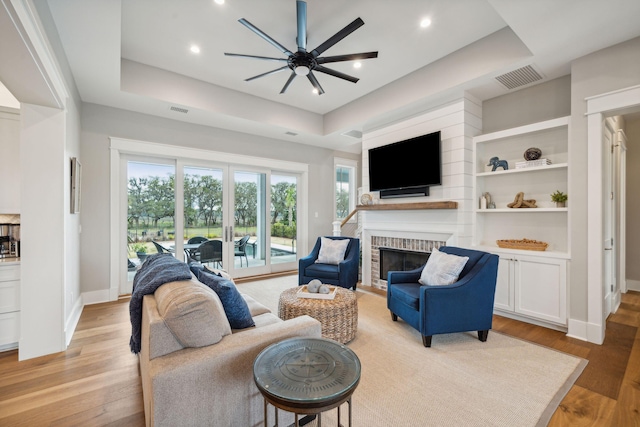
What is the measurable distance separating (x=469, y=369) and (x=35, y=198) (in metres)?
3.95

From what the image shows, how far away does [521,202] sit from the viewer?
339 cm

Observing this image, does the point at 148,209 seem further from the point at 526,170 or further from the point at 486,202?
the point at 526,170

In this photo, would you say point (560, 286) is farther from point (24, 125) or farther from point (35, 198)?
point (24, 125)

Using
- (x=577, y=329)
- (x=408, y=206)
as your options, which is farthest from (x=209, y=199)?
(x=577, y=329)

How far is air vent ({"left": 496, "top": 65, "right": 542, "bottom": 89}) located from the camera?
3130mm

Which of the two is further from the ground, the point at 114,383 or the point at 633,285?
the point at 633,285

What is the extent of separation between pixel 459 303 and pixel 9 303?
409 centimetres

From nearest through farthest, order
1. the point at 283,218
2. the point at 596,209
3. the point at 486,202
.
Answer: the point at 596,209
the point at 486,202
the point at 283,218

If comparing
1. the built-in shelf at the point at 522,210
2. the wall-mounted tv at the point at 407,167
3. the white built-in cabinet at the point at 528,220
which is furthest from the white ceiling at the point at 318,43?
the built-in shelf at the point at 522,210

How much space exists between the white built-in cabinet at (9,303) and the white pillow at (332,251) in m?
3.33

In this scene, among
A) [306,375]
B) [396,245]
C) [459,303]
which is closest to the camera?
[306,375]

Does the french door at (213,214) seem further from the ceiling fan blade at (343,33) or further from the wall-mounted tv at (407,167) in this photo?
the ceiling fan blade at (343,33)

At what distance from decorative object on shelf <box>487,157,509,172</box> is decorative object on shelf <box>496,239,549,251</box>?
93cm

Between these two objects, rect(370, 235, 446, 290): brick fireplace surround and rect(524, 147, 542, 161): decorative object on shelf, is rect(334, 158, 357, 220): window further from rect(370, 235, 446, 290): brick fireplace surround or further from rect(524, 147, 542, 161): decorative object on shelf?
rect(524, 147, 542, 161): decorative object on shelf
